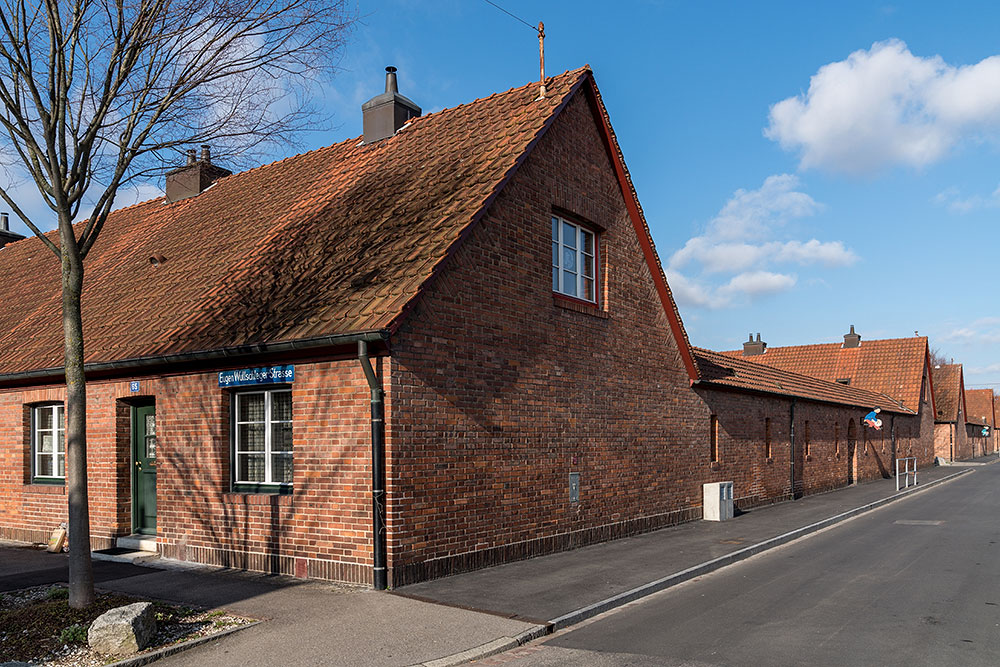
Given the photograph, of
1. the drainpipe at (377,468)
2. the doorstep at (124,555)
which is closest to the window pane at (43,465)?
the doorstep at (124,555)

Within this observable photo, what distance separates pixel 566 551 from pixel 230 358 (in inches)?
223

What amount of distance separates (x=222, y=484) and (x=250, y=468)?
0.42 m

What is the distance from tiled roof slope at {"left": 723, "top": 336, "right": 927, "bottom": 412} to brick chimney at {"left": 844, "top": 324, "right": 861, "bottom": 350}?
27 centimetres

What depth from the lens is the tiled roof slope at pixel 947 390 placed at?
200ft

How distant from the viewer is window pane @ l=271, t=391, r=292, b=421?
1072 centimetres

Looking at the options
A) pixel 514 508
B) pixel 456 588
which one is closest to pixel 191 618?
pixel 456 588

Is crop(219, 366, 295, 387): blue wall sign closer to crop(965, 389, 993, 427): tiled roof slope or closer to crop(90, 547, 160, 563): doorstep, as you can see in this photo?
crop(90, 547, 160, 563): doorstep

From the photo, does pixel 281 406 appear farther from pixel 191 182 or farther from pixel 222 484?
pixel 191 182

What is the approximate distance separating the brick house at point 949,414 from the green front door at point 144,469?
55.6m

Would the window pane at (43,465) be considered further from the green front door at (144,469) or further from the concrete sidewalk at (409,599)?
the green front door at (144,469)

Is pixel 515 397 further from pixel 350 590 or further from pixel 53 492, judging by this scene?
pixel 53 492

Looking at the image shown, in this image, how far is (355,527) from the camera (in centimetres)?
963

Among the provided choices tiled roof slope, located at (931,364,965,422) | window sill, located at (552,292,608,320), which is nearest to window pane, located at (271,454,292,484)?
window sill, located at (552,292,608,320)

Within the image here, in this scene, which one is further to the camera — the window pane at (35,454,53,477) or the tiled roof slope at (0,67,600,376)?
the window pane at (35,454,53,477)
